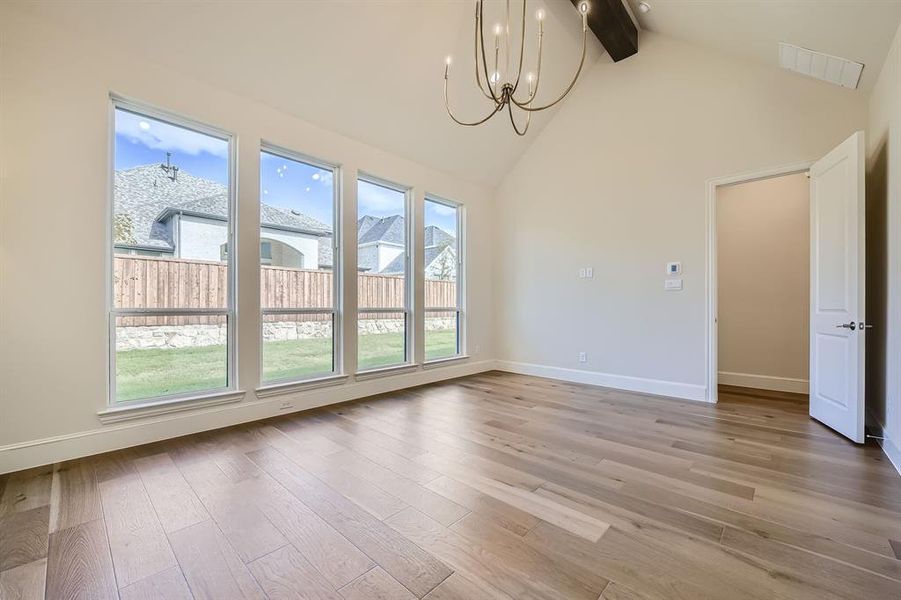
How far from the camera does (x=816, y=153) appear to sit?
3.45 meters

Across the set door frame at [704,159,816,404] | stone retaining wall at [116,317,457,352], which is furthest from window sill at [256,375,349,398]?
door frame at [704,159,816,404]

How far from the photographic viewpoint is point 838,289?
307 cm

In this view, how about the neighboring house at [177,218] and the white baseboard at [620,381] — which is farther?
the white baseboard at [620,381]

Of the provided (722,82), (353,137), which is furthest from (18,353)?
(722,82)

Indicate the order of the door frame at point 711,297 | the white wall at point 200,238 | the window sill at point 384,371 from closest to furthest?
the white wall at point 200,238 < the door frame at point 711,297 < the window sill at point 384,371

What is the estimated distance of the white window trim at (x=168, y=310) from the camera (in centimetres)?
274

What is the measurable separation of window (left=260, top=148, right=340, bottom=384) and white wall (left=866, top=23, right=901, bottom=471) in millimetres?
4581

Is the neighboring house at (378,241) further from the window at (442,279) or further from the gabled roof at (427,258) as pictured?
the window at (442,279)

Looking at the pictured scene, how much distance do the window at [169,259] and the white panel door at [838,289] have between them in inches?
203

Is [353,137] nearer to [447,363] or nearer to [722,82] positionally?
[447,363]

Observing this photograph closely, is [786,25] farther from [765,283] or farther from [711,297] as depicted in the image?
[765,283]

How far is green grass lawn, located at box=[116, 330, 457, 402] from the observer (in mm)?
2869

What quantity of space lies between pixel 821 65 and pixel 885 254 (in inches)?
66.0

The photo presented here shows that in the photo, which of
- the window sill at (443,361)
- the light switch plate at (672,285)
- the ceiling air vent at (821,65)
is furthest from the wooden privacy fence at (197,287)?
the ceiling air vent at (821,65)
